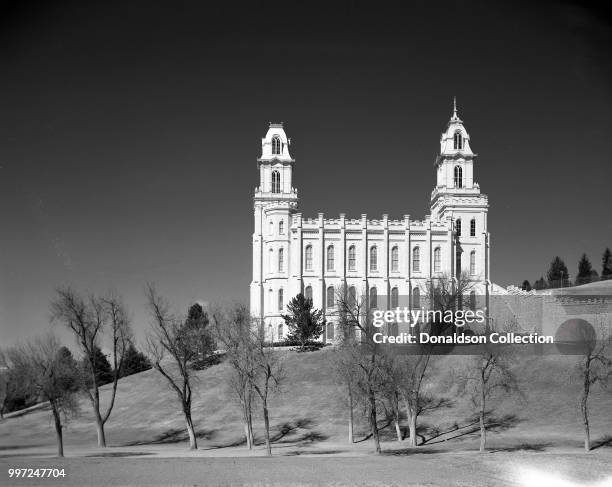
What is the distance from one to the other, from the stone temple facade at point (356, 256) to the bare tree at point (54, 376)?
111 ft

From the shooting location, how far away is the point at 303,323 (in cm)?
7338

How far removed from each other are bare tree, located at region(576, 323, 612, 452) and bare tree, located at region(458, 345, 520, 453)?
154 inches

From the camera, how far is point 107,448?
156 feet

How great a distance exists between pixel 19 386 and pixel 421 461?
39139mm

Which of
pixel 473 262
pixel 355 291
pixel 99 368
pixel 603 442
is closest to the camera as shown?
pixel 603 442

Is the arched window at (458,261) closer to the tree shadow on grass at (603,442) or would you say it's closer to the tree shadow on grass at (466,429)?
the tree shadow on grass at (466,429)

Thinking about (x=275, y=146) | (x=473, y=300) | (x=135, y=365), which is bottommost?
(x=135, y=365)

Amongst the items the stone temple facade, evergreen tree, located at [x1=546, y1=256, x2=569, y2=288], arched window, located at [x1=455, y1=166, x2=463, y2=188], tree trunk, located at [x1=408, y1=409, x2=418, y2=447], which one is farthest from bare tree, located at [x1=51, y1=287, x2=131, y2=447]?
evergreen tree, located at [x1=546, y1=256, x2=569, y2=288]

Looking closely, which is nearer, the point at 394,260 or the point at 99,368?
the point at 99,368

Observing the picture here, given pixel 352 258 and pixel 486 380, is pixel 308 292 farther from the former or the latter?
pixel 486 380

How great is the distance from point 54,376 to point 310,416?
17392 millimetres

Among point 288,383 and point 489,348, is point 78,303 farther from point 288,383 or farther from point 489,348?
point 489,348

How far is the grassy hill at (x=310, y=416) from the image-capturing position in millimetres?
46750

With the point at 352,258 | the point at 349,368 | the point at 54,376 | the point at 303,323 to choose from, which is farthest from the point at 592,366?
the point at 352,258
